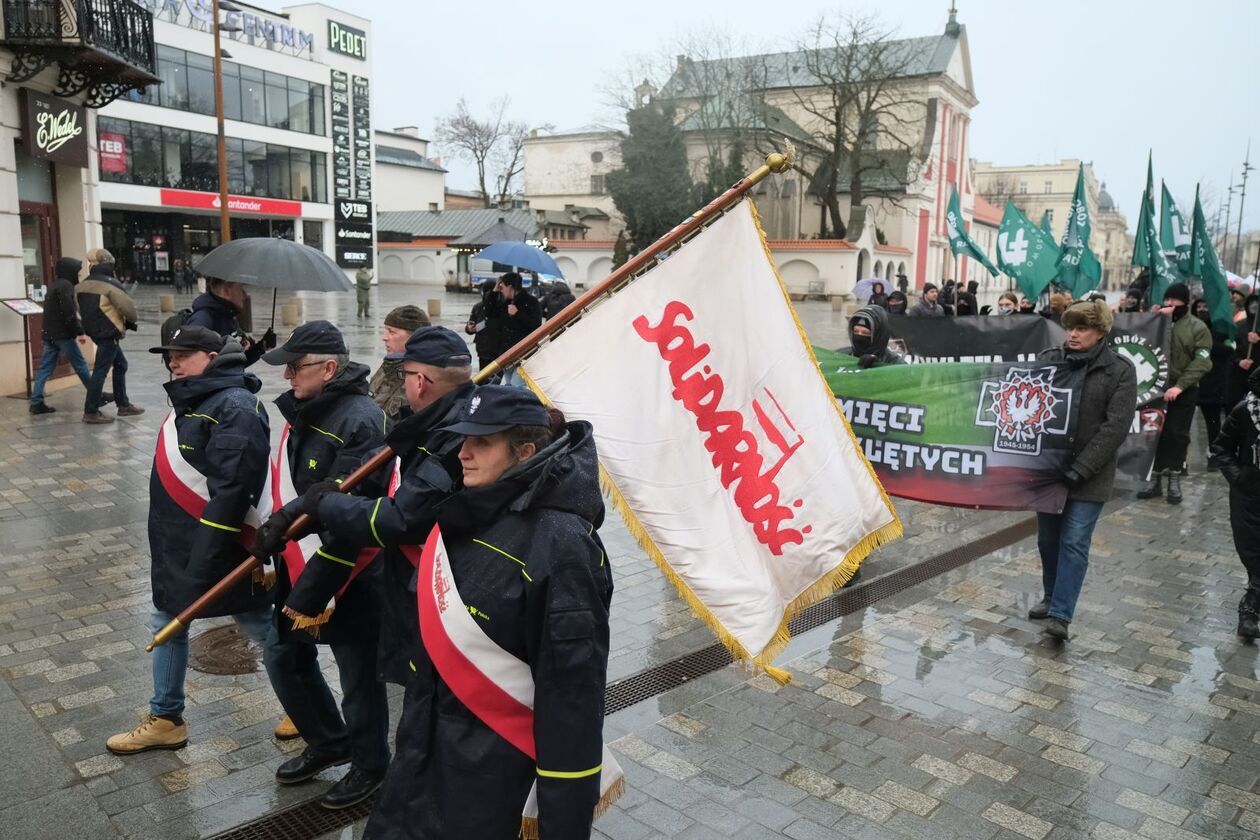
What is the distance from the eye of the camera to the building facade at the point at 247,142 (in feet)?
142

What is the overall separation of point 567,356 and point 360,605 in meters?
1.41

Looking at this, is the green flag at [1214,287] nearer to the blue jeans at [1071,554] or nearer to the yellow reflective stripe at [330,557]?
the blue jeans at [1071,554]

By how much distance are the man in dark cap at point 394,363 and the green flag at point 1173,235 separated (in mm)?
10451

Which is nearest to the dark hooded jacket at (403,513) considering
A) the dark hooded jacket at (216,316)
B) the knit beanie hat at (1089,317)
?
the dark hooded jacket at (216,316)

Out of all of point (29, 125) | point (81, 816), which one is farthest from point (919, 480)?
point (29, 125)

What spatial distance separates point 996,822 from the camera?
4.11 meters

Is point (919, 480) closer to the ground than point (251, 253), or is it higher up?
closer to the ground

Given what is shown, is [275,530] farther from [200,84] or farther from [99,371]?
[200,84]

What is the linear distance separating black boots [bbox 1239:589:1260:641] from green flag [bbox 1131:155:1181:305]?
288 inches

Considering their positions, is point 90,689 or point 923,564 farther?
point 923,564

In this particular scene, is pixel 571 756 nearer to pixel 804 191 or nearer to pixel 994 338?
pixel 994 338

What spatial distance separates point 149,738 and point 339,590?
58.6 inches

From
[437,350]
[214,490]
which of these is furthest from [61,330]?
[437,350]

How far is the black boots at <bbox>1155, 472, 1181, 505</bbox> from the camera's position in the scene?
9.80 metres
